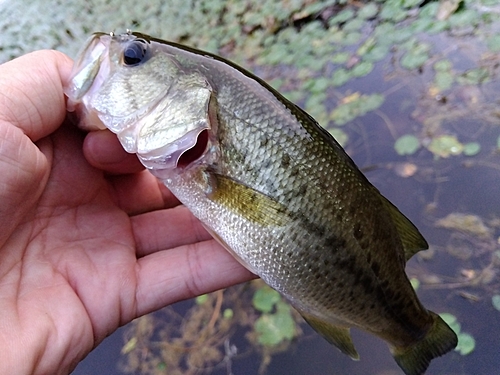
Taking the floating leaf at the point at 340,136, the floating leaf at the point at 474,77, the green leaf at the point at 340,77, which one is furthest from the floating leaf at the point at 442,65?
the floating leaf at the point at 340,136

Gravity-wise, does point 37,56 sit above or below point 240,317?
above

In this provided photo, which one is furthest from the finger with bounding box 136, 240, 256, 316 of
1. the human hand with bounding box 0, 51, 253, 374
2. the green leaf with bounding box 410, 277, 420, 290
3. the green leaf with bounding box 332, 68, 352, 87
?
the green leaf with bounding box 332, 68, 352, 87

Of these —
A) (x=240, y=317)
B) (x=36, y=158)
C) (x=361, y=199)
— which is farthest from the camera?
(x=240, y=317)

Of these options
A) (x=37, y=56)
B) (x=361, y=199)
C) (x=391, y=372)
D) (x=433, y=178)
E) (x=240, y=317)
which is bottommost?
(x=240, y=317)

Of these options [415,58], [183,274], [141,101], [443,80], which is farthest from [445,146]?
[141,101]

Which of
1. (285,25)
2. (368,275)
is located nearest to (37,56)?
(368,275)

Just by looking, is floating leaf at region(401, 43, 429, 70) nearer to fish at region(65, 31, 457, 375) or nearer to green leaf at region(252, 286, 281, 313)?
green leaf at region(252, 286, 281, 313)

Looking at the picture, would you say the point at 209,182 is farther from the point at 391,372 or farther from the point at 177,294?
the point at 391,372
